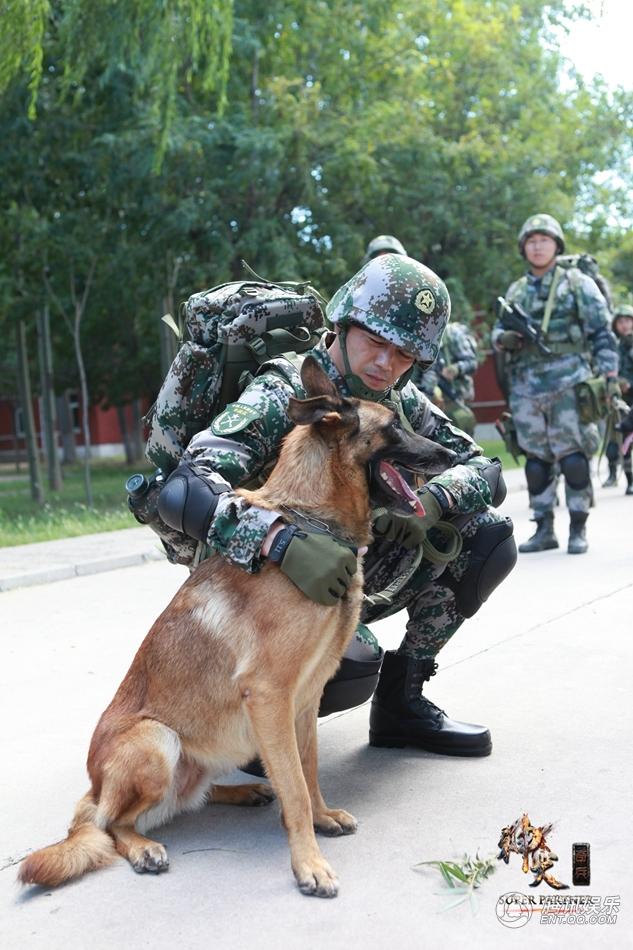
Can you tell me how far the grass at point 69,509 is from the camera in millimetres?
11547

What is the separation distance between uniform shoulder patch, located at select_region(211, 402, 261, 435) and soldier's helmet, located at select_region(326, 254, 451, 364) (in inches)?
19.1

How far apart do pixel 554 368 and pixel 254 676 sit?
656 cm

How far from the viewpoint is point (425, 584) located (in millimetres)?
3680

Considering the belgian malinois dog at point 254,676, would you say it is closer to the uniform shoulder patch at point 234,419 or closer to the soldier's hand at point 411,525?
the uniform shoulder patch at point 234,419

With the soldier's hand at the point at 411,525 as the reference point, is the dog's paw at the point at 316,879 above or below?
below

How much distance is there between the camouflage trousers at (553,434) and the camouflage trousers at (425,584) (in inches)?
198

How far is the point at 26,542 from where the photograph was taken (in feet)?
35.8

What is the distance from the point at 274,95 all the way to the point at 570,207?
8.59 metres

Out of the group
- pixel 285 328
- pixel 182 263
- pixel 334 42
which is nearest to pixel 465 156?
→ pixel 334 42

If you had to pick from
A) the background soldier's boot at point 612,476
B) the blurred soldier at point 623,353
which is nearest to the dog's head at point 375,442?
the blurred soldier at point 623,353

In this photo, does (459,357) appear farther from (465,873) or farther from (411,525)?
(465,873)

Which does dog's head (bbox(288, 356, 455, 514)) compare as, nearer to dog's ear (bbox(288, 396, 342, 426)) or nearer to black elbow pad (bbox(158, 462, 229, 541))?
dog's ear (bbox(288, 396, 342, 426))

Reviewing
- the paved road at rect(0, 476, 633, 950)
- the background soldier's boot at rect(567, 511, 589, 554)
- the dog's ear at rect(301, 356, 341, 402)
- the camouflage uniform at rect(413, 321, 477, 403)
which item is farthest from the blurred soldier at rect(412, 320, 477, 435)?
the dog's ear at rect(301, 356, 341, 402)

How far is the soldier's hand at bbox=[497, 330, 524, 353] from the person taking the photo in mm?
8648
